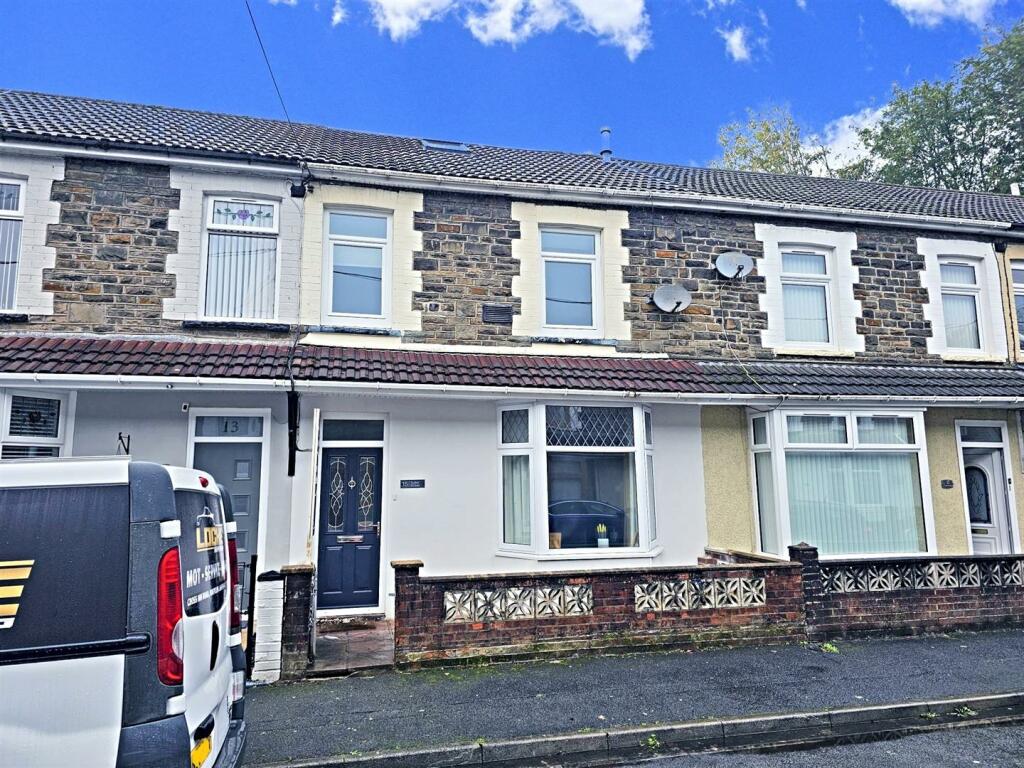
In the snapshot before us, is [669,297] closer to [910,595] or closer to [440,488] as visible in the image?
[440,488]

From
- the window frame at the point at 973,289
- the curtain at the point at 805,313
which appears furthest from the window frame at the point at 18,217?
the window frame at the point at 973,289

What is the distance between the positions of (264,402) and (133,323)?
186cm

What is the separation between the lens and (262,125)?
1193cm

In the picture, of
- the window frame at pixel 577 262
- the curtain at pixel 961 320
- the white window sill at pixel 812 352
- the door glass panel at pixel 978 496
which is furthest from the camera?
the curtain at pixel 961 320

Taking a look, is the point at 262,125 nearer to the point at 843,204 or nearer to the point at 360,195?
the point at 360,195

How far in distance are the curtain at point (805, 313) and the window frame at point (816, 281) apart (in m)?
0.04

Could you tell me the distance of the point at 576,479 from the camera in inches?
335

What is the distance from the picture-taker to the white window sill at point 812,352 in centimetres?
1002

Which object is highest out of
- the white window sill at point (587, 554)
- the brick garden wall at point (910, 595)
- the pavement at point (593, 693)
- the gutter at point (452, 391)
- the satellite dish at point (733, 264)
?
the satellite dish at point (733, 264)

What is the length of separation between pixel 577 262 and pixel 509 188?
1.43 m

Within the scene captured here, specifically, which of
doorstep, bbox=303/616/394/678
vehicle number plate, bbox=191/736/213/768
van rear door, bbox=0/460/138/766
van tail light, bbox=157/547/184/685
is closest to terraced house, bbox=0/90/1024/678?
doorstep, bbox=303/616/394/678

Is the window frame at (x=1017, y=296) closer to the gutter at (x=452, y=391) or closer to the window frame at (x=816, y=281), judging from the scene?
the gutter at (x=452, y=391)

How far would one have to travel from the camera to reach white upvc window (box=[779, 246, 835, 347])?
1029 cm

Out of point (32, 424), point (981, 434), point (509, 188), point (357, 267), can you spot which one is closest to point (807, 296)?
point (981, 434)
